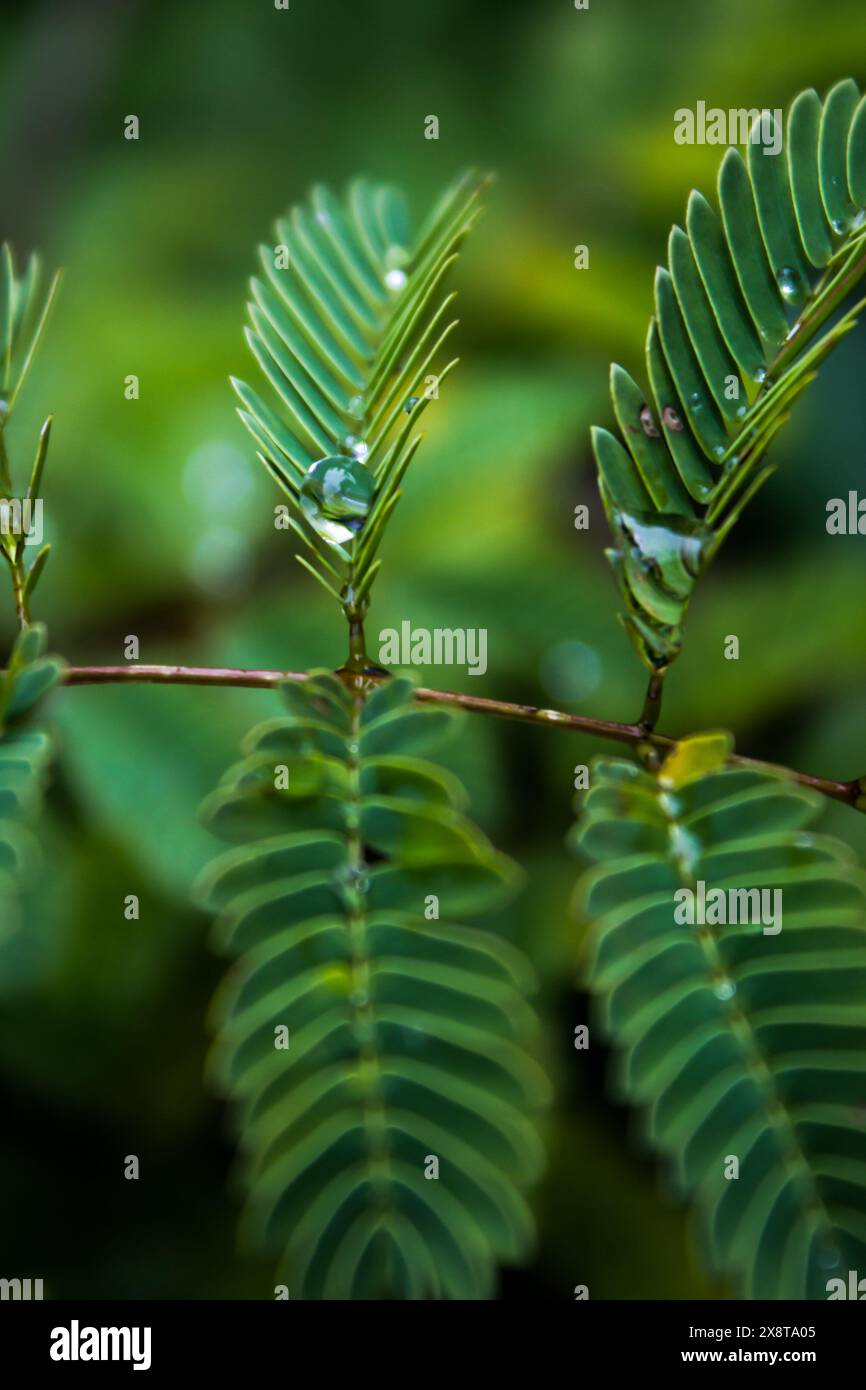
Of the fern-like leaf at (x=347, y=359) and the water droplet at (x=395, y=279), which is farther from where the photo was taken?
the water droplet at (x=395, y=279)

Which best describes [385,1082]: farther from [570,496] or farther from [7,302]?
[570,496]

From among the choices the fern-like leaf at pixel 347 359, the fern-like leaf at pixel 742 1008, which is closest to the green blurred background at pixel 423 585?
the fern-like leaf at pixel 347 359

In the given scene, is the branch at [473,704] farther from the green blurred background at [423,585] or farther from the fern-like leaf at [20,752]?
the green blurred background at [423,585]

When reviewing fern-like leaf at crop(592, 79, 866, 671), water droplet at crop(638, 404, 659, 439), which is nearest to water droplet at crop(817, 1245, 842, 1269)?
fern-like leaf at crop(592, 79, 866, 671)

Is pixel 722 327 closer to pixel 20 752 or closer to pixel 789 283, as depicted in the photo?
pixel 789 283

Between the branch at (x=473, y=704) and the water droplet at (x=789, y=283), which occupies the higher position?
the water droplet at (x=789, y=283)

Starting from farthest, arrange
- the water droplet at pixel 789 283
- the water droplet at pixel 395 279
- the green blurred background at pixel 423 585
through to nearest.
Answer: the green blurred background at pixel 423 585 < the water droplet at pixel 395 279 < the water droplet at pixel 789 283
